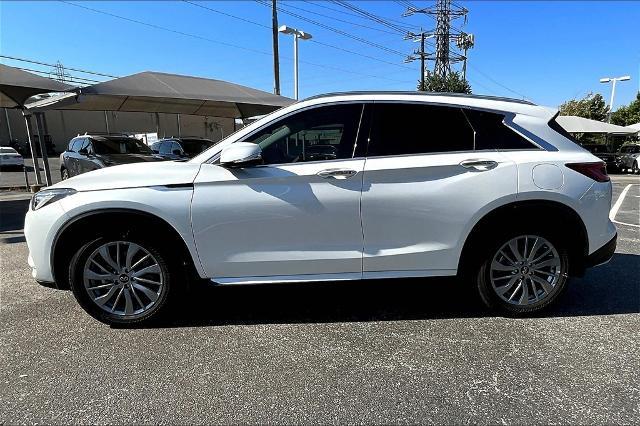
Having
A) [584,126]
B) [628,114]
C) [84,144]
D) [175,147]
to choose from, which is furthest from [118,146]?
[628,114]

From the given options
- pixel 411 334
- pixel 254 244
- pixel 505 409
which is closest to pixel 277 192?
pixel 254 244

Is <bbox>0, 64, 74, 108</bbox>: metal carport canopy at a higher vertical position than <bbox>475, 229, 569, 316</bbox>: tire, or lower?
higher

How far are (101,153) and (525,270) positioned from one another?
11.4 meters

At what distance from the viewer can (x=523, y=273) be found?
137 inches

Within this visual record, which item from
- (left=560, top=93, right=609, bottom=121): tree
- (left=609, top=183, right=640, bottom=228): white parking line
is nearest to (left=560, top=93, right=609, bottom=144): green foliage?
(left=560, top=93, right=609, bottom=121): tree

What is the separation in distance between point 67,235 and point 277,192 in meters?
1.66

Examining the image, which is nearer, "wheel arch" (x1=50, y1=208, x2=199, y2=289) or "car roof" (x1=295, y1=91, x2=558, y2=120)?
"wheel arch" (x1=50, y1=208, x2=199, y2=289)

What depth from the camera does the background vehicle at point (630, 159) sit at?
21450mm

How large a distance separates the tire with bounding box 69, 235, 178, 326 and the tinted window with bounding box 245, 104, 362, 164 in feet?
3.88

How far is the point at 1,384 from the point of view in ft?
8.80

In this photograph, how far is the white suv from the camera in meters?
3.24

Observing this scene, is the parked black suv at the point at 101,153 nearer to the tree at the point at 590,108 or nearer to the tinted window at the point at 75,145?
the tinted window at the point at 75,145

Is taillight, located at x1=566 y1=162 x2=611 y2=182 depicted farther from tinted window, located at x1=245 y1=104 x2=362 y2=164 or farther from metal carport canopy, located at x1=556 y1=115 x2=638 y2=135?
metal carport canopy, located at x1=556 y1=115 x2=638 y2=135

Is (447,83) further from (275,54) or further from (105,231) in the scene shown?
(105,231)
